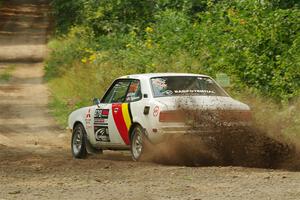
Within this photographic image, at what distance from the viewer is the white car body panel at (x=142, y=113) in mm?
12688

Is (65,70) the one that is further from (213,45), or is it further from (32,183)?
(32,183)

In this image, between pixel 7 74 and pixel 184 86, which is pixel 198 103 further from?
pixel 7 74

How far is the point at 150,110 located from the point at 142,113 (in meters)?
0.22

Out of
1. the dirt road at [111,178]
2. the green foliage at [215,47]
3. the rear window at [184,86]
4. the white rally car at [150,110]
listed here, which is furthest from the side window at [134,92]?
the green foliage at [215,47]

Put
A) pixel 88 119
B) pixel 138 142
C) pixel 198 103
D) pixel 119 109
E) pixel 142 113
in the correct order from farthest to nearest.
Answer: pixel 88 119 → pixel 119 109 → pixel 138 142 → pixel 142 113 → pixel 198 103

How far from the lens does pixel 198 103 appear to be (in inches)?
504

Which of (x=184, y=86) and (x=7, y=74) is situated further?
(x=7, y=74)

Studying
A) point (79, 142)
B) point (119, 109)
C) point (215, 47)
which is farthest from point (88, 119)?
point (215, 47)

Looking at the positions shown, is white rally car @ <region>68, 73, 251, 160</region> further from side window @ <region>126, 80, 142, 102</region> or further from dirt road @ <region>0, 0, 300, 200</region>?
dirt road @ <region>0, 0, 300, 200</region>

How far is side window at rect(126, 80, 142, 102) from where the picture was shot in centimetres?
1359

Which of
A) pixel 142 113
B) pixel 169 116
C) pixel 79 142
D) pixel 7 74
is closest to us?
pixel 169 116

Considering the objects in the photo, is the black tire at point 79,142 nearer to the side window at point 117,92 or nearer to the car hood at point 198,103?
the side window at point 117,92

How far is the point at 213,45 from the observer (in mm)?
20219

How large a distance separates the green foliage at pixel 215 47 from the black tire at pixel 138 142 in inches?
182
